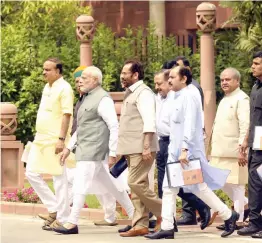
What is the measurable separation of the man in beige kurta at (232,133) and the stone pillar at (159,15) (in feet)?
54.4

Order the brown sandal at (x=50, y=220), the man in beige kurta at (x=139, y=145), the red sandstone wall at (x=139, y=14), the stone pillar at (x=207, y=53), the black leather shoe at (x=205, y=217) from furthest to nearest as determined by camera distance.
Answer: the red sandstone wall at (x=139, y=14) → the stone pillar at (x=207, y=53) → the brown sandal at (x=50, y=220) → the black leather shoe at (x=205, y=217) → the man in beige kurta at (x=139, y=145)

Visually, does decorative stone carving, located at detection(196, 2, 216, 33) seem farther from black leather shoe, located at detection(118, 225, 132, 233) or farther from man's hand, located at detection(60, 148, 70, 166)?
black leather shoe, located at detection(118, 225, 132, 233)

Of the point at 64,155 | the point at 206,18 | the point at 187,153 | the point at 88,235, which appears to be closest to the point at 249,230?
the point at 187,153

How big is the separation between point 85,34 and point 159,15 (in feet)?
30.7

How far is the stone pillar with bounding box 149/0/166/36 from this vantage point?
100 feet

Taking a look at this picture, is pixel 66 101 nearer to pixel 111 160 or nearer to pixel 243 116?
pixel 111 160

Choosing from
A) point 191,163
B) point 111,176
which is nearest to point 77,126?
point 111,176

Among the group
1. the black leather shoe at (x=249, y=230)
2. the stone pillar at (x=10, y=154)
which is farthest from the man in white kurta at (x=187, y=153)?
the stone pillar at (x=10, y=154)

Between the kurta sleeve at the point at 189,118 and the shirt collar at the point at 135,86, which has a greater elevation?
the shirt collar at the point at 135,86

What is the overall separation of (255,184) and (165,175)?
97cm

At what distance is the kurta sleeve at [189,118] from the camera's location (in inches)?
507

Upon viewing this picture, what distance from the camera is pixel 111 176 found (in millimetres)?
14055

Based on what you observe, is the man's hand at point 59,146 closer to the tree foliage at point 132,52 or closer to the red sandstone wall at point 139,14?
the tree foliage at point 132,52

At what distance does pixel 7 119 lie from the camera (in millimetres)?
18875
